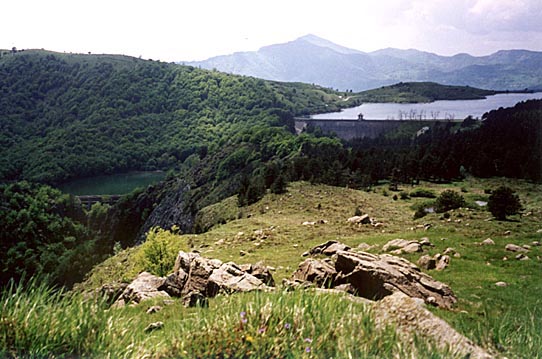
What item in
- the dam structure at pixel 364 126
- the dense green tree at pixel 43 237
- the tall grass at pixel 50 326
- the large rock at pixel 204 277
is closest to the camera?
the tall grass at pixel 50 326

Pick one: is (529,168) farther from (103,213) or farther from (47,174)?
(47,174)

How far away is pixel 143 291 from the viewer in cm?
1077

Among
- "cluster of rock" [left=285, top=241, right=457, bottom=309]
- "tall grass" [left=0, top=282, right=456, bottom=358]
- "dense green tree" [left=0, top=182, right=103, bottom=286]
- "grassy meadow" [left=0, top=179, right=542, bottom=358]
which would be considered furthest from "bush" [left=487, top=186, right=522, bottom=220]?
"dense green tree" [left=0, top=182, right=103, bottom=286]

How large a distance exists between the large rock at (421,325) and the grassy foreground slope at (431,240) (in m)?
0.26

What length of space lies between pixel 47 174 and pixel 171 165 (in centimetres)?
4180

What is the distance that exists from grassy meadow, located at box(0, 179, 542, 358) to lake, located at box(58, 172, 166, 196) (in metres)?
114

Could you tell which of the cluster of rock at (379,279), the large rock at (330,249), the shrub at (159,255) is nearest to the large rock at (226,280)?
the cluster of rock at (379,279)

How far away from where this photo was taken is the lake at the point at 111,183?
128 metres

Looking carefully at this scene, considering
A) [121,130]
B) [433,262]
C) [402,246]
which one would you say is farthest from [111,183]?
[433,262]

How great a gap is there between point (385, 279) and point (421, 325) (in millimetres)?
4903

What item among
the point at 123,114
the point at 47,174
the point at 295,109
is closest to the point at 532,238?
the point at 47,174

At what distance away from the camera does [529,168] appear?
33594mm

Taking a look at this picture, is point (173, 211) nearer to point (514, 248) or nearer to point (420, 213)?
point (420, 213)

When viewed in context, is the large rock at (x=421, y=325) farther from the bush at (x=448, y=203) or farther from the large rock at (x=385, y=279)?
the bush at (x=448, y=203)
